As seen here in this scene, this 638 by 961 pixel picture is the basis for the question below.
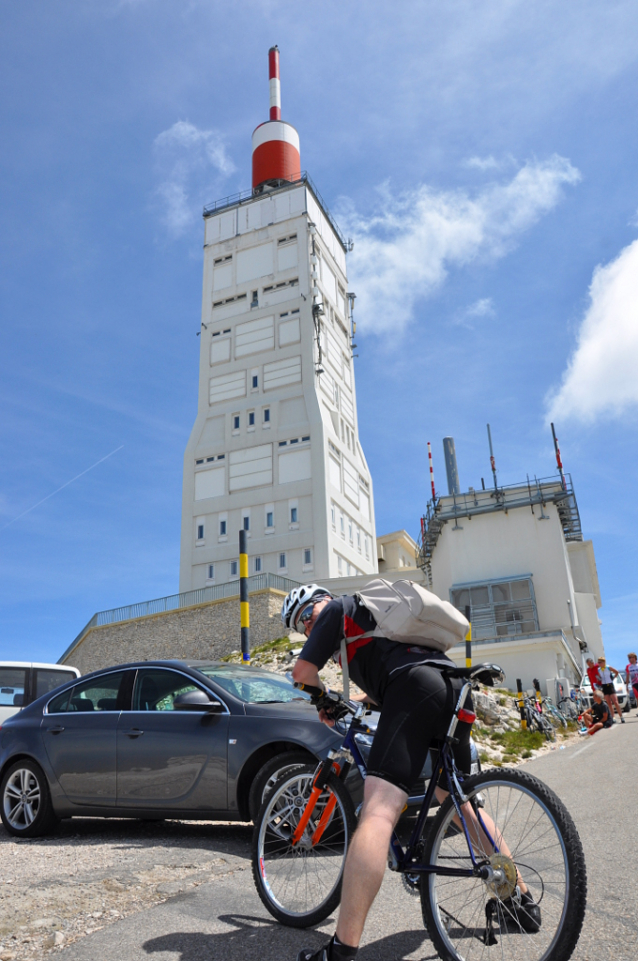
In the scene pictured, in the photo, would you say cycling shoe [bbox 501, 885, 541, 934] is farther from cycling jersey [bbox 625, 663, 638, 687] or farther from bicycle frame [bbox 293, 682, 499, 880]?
cycling jersey [bbox 625, 663, 638, 687]

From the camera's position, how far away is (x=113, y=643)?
133 ft

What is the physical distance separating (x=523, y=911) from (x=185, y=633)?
3642 centimetres

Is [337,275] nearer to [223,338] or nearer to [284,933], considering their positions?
[223,338]

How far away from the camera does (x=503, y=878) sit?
2.72 meters

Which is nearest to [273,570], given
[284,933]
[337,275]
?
[337,275]

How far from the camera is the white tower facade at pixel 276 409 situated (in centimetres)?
5000

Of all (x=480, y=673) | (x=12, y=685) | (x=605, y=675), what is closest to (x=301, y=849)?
(x=480, y=673)

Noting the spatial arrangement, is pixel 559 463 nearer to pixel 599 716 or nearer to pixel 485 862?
pixel 599 716

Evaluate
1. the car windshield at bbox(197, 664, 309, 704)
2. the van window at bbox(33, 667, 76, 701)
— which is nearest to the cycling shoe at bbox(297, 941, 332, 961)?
the car windshield at bbox(197, 664, 309, 704)

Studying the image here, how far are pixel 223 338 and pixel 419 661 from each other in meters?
56.4

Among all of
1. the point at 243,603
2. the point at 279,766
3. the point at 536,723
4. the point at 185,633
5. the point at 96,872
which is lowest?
the point at 96,872

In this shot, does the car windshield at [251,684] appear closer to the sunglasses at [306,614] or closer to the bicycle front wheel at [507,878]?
the sunglasses at [306,614]

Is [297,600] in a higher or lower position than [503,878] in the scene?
higher

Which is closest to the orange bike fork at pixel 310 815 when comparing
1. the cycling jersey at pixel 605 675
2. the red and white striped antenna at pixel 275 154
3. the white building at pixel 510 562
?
the cycling jersey at pixel 605 675
